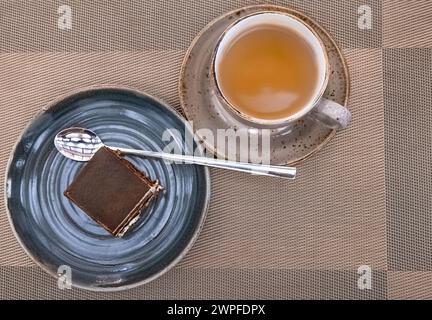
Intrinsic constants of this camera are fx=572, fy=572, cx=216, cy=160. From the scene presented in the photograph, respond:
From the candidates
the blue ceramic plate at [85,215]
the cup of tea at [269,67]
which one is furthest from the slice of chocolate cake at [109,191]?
the cup of tea at [269,67]

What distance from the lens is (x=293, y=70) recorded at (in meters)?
0.69

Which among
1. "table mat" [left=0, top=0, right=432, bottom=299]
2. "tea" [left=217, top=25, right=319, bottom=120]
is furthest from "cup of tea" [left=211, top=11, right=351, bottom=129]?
"table mat" [left=0, top=0, right=432, bottom=299]

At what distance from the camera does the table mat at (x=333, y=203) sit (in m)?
0.76

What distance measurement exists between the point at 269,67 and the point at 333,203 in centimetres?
20

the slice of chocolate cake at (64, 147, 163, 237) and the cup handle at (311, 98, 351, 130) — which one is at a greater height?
the cup handle at (311, 98, 351, 130)

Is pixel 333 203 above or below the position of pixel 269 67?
below

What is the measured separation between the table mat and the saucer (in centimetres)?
5

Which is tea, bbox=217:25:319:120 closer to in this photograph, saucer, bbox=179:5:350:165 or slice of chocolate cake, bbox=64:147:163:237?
saucer, bbox=179:5:350:165

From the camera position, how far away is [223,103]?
707 mm

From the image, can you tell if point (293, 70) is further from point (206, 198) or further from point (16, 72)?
point (16, 72)

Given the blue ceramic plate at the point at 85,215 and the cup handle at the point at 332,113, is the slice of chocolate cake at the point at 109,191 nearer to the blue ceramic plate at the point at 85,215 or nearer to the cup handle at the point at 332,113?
the blue ceramic plate at the point at 85,215

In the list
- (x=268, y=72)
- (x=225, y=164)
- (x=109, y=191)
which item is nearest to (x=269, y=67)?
(x=268, y=72)

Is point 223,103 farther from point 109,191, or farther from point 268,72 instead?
point 109,191

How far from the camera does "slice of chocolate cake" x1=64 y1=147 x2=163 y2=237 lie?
684 mm
